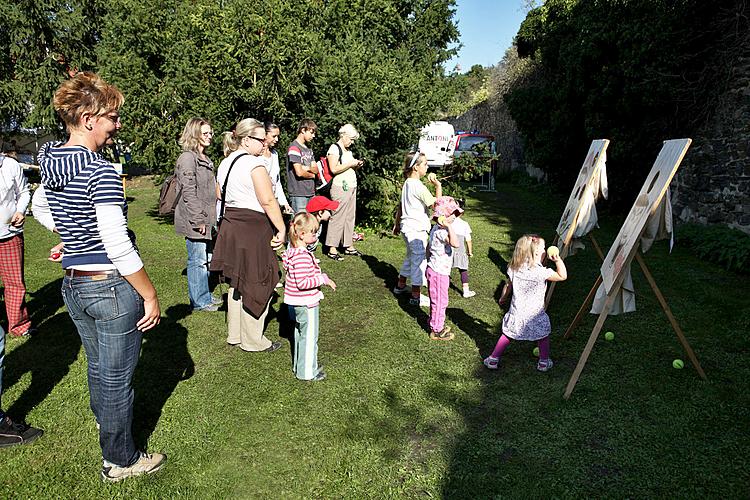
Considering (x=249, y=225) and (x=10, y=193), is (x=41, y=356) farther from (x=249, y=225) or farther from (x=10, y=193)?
(x=249, y=225)

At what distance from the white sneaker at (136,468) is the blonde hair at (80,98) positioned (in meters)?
2.00

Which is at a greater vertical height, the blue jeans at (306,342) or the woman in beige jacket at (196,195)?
the woman in beige jacket at (196,195)

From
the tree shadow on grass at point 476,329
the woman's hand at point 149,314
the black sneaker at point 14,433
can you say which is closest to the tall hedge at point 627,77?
the tree shadow on grass at point 476,329

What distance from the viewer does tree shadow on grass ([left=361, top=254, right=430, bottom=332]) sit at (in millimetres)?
5773

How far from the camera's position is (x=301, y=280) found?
163 inches

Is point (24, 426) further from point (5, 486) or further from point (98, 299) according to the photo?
point (98, 299)

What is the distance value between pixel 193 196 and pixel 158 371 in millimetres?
1890

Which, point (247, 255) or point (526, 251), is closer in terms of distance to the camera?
point (526, 251)

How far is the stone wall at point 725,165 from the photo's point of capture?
850 centimetres

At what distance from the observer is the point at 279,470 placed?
325 centimetres

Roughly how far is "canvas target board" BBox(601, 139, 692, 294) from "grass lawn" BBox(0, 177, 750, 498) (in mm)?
949

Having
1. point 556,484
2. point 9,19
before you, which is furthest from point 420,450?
point 9,19

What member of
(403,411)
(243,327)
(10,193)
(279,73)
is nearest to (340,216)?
(279,73)

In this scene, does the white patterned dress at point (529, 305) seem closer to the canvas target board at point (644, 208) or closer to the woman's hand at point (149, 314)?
the canvas target board at point (644, 208)
